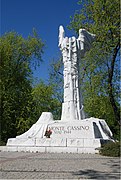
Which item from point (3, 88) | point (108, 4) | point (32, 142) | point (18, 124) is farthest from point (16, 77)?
point (32, 142)

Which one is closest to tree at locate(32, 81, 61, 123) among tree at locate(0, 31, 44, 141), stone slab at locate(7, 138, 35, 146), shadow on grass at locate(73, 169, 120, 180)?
tree at locate(0, 31, 44, 141)

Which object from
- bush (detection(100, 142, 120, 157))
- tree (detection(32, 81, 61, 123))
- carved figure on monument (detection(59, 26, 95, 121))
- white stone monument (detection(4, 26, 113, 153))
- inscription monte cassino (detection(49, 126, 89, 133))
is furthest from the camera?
tree (detection(32, 81, 61, 123))

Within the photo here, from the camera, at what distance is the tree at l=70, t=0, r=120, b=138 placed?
22.2 metres

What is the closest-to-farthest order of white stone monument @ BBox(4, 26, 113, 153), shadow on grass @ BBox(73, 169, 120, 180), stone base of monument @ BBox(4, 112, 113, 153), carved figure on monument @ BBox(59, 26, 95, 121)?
shadow on grass @ BBox(73, 169, 120, 180) < stone base of monument @ BBox(4, 112, 113, 153) < white stone monument @ BBox(4, 26, 113, 153) < carved figure on monument @ BBox(59, 26, 95, 121)

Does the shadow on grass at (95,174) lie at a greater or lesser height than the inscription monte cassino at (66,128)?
lesser

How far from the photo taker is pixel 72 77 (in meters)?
17.9

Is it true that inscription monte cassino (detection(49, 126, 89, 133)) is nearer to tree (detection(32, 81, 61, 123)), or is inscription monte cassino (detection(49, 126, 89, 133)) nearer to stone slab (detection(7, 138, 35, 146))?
stone slab (detection(7, 138, 35, 146))

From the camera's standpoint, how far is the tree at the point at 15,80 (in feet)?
95.4

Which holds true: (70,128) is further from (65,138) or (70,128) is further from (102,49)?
(102,49)

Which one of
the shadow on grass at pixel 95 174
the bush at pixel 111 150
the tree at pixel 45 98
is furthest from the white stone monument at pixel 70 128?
the tree at pixel 45 98

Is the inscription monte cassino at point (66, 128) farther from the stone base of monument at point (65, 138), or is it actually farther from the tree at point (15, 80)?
the tree at point (15, 80)

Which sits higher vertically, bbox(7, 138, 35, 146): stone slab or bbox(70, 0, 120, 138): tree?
bbox(70, 0, 120, 138): tree

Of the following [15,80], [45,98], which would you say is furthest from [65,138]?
[45,98]

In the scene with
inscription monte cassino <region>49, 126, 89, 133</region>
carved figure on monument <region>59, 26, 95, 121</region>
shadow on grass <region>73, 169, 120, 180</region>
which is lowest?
shadow on grass <region>73, 169, 120, 180</region>
